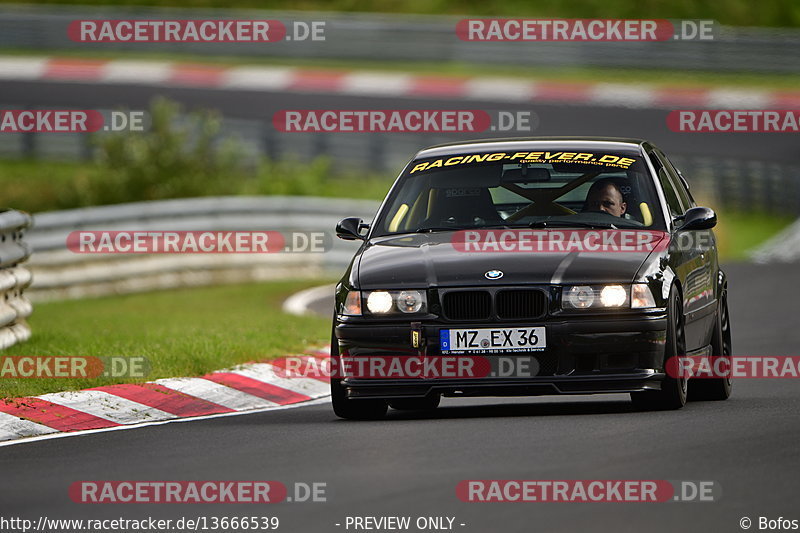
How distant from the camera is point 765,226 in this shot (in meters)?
28.3

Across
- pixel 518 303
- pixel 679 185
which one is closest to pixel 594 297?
pixel 518 303

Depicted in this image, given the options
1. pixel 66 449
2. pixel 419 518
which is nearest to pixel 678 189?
pixel 66 449

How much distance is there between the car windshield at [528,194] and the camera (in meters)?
10.7

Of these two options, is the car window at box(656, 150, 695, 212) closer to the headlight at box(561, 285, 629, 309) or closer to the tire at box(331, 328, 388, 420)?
the headlight at box(561, 285, 629, 309)

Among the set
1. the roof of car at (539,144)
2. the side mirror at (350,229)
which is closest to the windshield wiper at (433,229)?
the side mirror at (350,229)

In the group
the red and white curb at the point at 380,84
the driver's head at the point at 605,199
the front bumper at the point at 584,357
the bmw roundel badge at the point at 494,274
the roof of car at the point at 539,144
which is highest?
the red and white curb at the point at 380,84

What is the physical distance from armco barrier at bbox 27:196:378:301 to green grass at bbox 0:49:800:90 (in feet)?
46.4

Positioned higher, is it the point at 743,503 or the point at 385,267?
the point at 385,267

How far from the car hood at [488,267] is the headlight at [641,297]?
61 mm

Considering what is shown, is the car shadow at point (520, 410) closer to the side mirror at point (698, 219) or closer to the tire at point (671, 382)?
the tire at point (671, 382)

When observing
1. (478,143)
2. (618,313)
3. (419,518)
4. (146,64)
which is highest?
(146,64)

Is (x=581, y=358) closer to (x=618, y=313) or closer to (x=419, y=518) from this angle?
(x=618, y=313)

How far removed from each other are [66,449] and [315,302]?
1051 centimetres

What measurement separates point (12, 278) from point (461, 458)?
6001 mm
